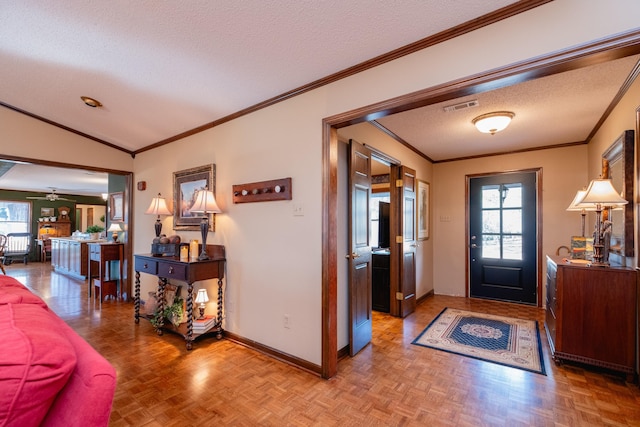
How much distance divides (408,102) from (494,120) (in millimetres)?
1528

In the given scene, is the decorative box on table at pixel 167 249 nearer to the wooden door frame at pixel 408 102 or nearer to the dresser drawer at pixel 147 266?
the dresser drawer at pixel 147 266

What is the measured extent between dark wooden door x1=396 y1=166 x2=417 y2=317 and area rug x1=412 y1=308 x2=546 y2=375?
396 millimetres

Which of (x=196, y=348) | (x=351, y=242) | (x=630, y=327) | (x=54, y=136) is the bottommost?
(x=196, y=348)

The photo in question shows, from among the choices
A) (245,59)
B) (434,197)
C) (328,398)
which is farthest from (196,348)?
(434,197)

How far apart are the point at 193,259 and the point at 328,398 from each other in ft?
6.04

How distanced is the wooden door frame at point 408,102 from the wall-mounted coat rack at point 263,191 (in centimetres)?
41

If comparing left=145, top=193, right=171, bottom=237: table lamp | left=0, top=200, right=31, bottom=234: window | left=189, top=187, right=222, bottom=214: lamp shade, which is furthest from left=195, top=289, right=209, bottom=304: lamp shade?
left=0, top=200, right=31, bottom=234: window

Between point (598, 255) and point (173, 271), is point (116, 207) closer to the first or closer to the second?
point (173, 271)

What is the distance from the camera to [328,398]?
207 centimetres

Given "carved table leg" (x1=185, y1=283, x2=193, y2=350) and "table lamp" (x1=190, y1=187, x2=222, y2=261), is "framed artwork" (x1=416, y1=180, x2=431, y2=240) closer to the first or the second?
"table lamp" (x1=190, y1=187, x2=222, y2=261)

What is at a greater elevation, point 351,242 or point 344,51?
point 344,51

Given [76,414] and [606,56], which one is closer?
[76,414]

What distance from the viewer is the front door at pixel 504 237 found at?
173 inches

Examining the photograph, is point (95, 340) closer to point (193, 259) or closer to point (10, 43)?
point (193, 259)
